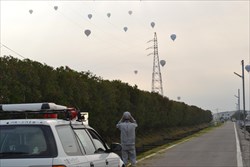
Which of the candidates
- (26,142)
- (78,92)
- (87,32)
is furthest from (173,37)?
(26,142)

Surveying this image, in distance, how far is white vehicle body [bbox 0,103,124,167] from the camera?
23.2 feet

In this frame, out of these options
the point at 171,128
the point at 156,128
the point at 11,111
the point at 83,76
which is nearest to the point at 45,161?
the point at 11,111

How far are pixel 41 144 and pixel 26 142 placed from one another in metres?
0.24

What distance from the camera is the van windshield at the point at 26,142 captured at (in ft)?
23.7

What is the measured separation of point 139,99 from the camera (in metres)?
39.5

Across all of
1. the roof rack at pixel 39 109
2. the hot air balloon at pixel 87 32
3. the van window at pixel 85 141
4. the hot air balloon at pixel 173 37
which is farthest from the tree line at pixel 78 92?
the roof rack at pixel 39 109

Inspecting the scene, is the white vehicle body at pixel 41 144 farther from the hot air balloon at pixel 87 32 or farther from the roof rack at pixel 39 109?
the hot air balloon at pixel 87 32

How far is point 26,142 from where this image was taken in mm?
7410

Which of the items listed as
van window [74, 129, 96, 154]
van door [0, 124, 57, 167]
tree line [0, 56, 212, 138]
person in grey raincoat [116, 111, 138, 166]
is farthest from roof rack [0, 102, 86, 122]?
person in grey raincoat [116, 111, 138, 166]

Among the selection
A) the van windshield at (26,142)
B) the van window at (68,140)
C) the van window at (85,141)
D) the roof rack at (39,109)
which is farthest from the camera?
the van window at (85,141)

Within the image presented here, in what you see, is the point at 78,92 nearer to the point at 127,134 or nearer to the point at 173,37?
the point at 127,134

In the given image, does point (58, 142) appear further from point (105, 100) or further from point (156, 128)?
point (156, 128)

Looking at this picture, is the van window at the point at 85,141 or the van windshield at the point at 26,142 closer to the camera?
the van windshield at the point at 26,142

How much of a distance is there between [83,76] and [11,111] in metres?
17.6
